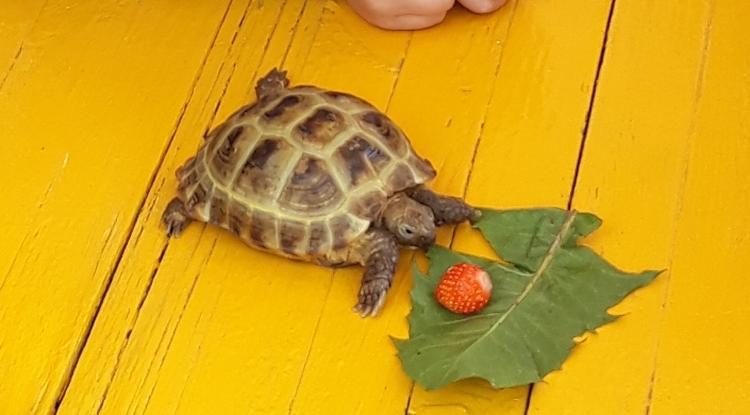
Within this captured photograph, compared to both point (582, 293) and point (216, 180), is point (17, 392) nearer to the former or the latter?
point (216, 180)

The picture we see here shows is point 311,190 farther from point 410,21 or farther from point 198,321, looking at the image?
point 410,21

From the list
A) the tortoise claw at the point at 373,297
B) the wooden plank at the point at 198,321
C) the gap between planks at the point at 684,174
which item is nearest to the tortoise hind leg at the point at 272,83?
the wooden plank at the point at 198,321

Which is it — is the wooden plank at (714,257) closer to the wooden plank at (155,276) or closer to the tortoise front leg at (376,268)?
the tortoise front leg at (376,268)

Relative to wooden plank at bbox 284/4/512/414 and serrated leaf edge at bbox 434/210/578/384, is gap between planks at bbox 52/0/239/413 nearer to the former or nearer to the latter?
wooden plank at bbox 284/4/512/414

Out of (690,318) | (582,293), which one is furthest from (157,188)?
(690,318)

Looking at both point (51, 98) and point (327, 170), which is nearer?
point (327, 170)

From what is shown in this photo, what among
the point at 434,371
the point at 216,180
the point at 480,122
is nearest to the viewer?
the point at 434,371

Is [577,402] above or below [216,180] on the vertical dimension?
below
